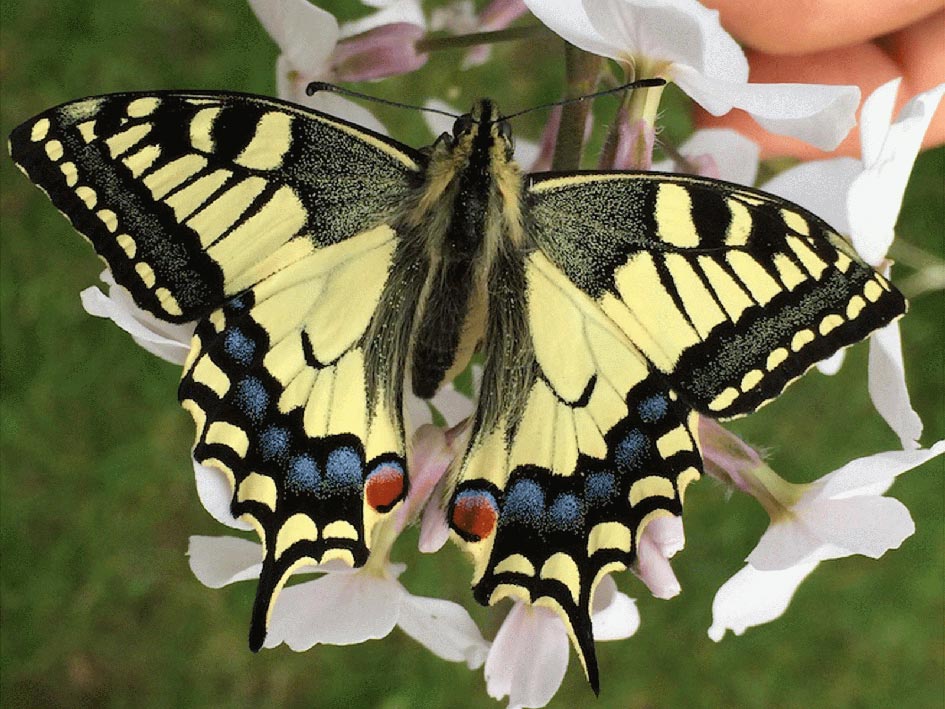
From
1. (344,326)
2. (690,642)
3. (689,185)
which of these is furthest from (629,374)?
(690,642)

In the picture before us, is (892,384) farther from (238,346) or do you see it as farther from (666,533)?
(238,346)

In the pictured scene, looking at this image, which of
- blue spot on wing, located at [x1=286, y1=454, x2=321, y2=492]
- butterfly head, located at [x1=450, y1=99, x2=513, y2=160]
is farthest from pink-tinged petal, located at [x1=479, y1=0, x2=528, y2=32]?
blue spot on wing, located at [x1=286, y1=454, x2=321, y2=492]

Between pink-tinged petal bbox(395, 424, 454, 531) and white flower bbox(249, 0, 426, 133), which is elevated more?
white flower bbox(249, 0, 426, 133)

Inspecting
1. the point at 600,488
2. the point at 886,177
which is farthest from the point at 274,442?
the point at 886,177

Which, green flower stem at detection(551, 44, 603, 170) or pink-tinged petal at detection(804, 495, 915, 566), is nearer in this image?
pink-tinged petal at detection(804, 495, 915, 566)

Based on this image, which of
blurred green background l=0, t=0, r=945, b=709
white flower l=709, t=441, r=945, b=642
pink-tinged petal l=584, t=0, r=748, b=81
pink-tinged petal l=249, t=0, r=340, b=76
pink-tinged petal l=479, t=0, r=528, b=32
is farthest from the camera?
blurred green background l=0, t=0, r=945, b=709

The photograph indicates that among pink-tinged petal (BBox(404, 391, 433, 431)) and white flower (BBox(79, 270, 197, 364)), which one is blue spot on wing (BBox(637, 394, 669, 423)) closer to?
pink-tinged petal (BBox(404, 391, 433, 431))

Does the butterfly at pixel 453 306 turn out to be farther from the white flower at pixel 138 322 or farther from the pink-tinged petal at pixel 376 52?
the pink-tinged petal at pixel 376 52
